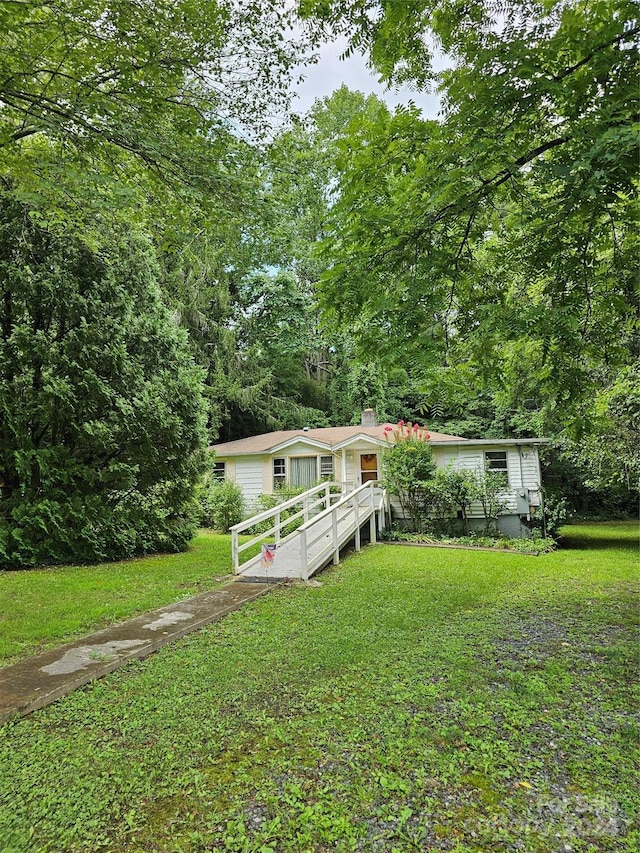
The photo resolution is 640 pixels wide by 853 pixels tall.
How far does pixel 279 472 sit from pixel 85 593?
35.7 ft

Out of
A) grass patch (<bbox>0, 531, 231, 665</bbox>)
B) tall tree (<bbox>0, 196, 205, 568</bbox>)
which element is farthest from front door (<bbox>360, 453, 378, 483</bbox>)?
tall tree (<bbox>0, 196, 205, 568</bbox>)

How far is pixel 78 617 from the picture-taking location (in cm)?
562

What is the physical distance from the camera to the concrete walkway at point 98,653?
143 inches

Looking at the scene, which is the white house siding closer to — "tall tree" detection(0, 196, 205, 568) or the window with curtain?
the window with curtain

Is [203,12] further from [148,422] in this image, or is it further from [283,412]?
[283,412]

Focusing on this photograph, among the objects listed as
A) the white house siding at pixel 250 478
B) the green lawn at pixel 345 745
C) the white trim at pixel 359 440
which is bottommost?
the green lawn at pixel 345 745

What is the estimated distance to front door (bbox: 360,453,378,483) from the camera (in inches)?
648

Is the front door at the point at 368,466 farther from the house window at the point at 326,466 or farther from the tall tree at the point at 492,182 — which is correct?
the tall tree at the point at 492,182

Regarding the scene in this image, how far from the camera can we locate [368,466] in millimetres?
16562

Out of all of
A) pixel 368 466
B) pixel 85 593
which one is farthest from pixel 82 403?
pixel 368 466

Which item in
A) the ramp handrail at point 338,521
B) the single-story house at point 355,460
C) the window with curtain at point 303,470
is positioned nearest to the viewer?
the ramp handrail at point 338,521

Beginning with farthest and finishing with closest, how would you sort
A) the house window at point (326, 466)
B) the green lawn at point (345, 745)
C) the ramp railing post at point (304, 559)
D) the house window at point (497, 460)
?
the house window at point (326, 466) < the house window at point (497, 460) < the ramp railing post at point (304, 559) < the green lawn at point (345, 745)

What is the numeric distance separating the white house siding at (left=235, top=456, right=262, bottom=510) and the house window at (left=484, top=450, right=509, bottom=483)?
8103 mm

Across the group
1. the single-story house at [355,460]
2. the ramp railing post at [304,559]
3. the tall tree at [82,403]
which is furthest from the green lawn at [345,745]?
the single-story house at [355,460]
